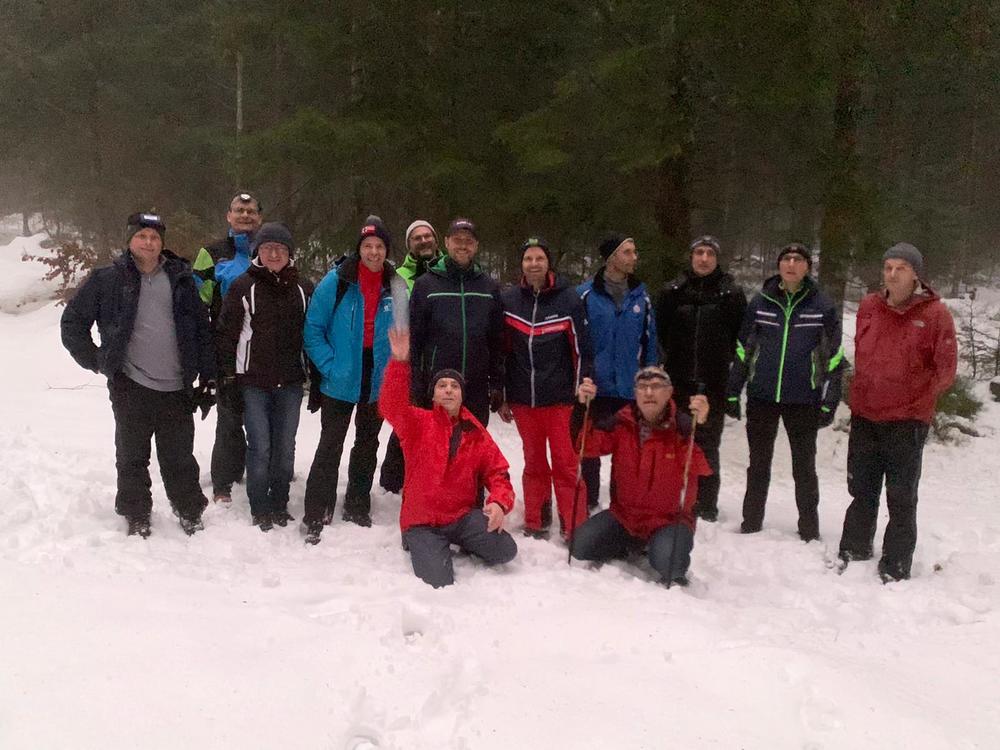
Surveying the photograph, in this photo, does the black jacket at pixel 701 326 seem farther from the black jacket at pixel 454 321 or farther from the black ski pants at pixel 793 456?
the black jacket at pixel 454 321

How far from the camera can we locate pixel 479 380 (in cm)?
520

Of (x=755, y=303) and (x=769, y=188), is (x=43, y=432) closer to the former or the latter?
(x=755, y=303)

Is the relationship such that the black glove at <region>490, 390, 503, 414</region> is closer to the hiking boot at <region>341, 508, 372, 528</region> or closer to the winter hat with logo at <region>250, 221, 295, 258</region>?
the hiking boot at <region>341, 508, 372, 528</region>

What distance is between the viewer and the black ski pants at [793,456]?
5301 mm

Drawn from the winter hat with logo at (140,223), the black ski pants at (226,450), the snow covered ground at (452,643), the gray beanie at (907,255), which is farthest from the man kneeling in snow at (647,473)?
the winter hat with logo at (140,223)

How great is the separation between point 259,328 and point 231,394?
51 cm

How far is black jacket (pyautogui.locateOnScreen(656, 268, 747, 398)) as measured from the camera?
18.6ft

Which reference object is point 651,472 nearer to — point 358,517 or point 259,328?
point 358,517

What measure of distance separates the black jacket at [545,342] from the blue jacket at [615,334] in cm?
26

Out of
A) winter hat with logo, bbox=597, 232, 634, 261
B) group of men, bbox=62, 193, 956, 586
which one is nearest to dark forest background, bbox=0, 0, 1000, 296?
winter hat with logo, bbox=597, 232, 634, 261

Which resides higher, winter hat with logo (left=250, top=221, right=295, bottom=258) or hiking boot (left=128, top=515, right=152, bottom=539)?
winter hat with logo (left=250, top=221, right=295, bottom=258)

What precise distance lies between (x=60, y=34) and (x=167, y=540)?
19.6 meters

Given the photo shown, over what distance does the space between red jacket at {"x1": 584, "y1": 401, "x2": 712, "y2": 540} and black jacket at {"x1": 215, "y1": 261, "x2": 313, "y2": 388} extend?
2.36 m

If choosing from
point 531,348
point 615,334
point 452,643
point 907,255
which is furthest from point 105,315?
point 907,255
